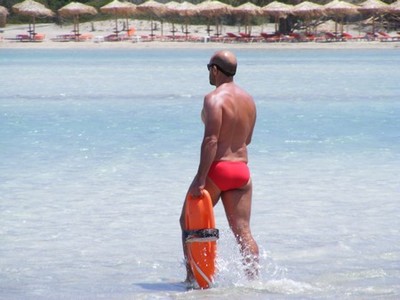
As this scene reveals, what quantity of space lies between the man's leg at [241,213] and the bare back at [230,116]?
0.18 m

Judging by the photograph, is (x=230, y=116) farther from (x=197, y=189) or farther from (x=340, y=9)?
(x=340, y=9)

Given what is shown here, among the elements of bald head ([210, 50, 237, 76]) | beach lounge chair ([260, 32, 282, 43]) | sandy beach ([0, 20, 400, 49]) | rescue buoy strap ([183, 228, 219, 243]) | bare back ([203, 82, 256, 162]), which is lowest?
sandy beach ([0, 20, 400, 49])

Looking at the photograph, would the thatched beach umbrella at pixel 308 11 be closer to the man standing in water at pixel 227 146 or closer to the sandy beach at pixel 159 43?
the sandy beach at pixel 159 43

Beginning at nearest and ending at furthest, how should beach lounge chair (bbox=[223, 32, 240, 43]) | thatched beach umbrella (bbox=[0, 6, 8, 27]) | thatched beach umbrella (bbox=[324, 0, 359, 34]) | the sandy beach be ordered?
the sandy beach → thatched beach umbrella (bbox=[324, 0, 359, 34]) → beach lounge chair (bbox=[223, 32, 240, 43]) → thatched beach umbrella (bbox=[0, 6, 8, 27])

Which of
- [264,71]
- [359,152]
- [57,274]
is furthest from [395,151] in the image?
[264,71]

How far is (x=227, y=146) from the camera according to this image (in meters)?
5.22

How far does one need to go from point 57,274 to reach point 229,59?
185 centimetres

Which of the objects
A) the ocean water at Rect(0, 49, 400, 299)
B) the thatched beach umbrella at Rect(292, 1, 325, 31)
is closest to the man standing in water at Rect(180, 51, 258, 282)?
the ocean water at Rect(0, 49, 400, 299)

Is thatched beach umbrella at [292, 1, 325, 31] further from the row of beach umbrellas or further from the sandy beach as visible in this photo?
the sandy beach

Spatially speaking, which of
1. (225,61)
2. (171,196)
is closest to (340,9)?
(171,196)

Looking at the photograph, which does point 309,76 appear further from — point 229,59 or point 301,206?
point 229,59

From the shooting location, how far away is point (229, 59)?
520 centimetres

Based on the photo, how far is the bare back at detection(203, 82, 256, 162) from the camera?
5133mm

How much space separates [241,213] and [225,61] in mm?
782
